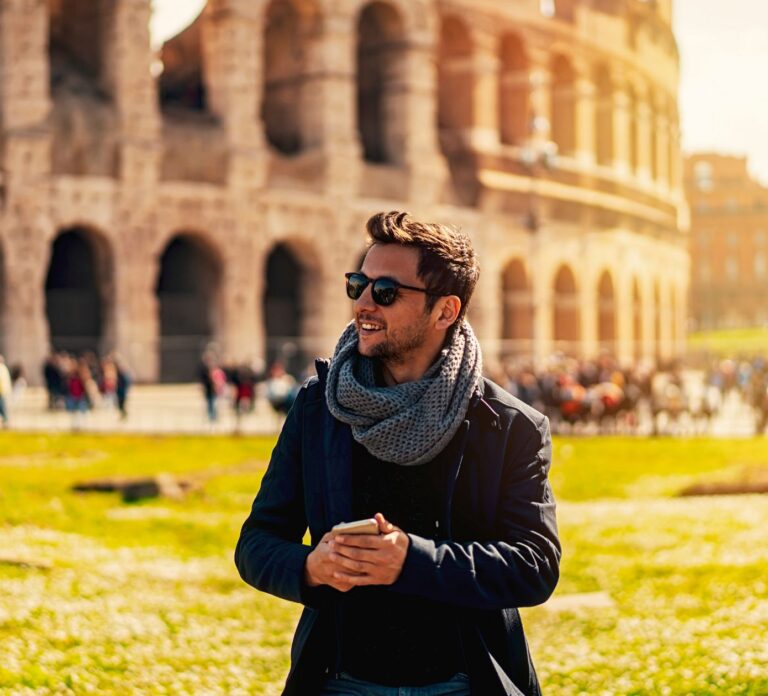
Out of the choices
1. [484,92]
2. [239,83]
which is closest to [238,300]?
[239,83]

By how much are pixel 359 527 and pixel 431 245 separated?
783 mm

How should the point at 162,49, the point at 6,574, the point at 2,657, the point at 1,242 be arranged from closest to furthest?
the point at 2,657 → the point at 6,574 → the point at 1,242 → the point at 162,49

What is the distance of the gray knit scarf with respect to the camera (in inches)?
128

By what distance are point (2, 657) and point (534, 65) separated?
41293 millimetres

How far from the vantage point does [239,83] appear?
36.3m

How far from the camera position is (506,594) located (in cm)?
323

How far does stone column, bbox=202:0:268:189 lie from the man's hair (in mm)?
32956

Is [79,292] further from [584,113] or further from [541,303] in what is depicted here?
[584,113]

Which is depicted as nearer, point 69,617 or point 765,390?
point 69,617

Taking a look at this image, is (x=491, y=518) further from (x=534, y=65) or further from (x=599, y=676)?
(x=534, y=65)

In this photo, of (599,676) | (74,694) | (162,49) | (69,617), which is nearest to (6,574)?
(69,617)

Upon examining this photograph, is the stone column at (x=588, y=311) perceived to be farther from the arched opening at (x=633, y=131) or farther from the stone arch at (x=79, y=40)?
the stone arch at (x=79, y=40)

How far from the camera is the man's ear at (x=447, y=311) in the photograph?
3.46m

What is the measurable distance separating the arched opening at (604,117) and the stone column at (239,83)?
18248mm
